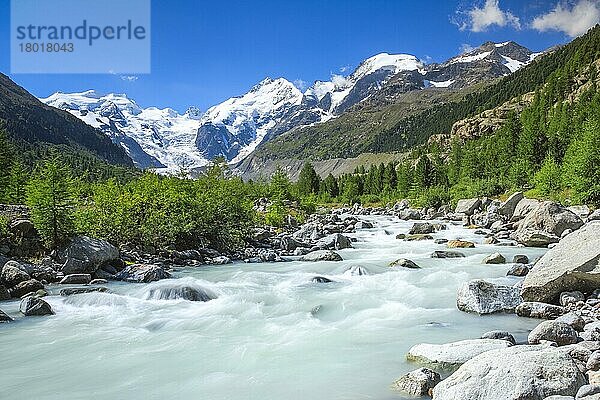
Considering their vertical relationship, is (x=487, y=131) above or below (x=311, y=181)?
above

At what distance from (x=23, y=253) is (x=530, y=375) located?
2115 centimetres

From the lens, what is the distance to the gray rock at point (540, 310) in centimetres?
1340

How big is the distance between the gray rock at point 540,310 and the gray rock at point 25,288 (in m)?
17.0

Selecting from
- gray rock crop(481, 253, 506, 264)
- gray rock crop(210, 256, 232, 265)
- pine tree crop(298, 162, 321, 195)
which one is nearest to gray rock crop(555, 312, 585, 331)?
gray rock crop(481, 253, 506, 264)

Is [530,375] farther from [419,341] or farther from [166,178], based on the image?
[166,178]

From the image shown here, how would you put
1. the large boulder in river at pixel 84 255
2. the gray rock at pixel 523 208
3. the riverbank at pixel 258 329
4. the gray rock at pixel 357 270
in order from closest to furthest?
the riverbank at pixel 258 329 < the large boulder in river at pixel 84 255 < the gray rock at pixel 357 270 < the gray rock at pixel 523 208

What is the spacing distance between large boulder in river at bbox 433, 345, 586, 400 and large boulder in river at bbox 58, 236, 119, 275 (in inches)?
680

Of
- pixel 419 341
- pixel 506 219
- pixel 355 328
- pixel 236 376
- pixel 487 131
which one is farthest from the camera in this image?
pixel 487 131

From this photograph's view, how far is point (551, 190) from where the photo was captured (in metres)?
54.1

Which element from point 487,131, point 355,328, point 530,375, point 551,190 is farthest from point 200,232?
point 487,131

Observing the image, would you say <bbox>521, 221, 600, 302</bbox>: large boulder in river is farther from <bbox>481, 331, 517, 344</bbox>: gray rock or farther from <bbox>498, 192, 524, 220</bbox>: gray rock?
<bbox>498, 192, 524, 220</bbox>: gray rock

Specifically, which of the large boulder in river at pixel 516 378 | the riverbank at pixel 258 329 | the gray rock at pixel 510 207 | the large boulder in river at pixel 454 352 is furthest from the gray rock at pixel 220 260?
the gray rock at pixel 510 207

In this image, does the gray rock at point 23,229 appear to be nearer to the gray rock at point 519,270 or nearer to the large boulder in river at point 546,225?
the gray rock at point 519,270

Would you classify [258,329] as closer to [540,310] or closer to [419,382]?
[419,382]
